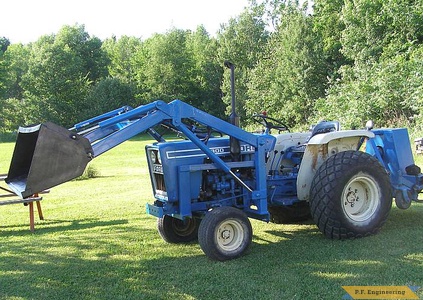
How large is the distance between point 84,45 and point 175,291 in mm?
57208

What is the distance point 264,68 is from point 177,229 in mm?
34185

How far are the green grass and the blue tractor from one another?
321 millimetres

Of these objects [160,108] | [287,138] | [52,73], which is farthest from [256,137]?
[52,73]

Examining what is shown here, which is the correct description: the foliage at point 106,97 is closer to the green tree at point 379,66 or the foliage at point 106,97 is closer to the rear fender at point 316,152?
the green tree at point 379,66

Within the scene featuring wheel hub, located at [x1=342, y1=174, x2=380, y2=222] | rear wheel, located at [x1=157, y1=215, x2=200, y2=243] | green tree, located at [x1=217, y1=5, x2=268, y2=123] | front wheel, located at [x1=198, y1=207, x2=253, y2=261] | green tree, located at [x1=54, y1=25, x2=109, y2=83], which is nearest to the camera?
front wheel, located at [x1=198, y1=207, x2=253, y2=261]

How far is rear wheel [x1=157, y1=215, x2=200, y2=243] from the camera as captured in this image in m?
6.18

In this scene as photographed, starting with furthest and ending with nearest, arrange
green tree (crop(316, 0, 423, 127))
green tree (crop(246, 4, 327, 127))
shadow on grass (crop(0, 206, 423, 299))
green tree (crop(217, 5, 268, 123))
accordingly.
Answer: green tree (crop(217, 5, 268, 123)) < green tree (crop(246, 4, 327, 127)) < green tree (crop(316, 0, 423, 127)) < shadow on grass (crop(0, 206, 423, 299))

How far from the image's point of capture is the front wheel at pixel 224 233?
5184 millimetres

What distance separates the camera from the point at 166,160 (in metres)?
5.52

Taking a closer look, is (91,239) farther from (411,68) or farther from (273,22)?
(273,22)

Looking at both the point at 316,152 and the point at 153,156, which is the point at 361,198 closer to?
the point at 316,152

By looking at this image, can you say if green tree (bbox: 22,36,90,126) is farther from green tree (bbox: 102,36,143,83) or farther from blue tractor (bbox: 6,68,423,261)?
blue tractor (bbox: 6,68,423,261)

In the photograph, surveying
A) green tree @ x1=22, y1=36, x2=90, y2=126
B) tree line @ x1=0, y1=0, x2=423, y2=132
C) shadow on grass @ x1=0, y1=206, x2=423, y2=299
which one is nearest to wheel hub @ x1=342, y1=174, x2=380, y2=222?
shadow on grass @ x1=0, y1=206, x2=423, y2=299

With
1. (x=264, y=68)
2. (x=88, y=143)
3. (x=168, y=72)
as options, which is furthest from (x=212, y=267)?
(x=168, y=72)
